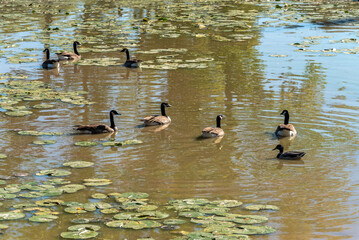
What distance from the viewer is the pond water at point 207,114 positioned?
11078mm

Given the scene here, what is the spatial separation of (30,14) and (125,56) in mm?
17424

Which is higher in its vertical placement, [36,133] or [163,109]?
[163,109]

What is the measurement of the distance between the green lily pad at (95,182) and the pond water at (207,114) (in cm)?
16

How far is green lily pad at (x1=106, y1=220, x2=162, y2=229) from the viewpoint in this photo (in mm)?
9500

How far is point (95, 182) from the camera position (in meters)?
11.7

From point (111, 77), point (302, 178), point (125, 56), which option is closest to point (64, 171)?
point (302, 178)

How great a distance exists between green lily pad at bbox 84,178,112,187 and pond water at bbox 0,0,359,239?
159mm

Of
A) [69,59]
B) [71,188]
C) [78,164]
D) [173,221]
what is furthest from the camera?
[69,59]

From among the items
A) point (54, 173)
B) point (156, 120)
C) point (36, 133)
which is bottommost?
point (54, 173)

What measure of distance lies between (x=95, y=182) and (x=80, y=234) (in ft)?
8.12

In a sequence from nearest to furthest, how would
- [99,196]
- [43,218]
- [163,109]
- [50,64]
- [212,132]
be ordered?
[43,218] < [99,196] < [212,132] < [163,109] < [50,64]

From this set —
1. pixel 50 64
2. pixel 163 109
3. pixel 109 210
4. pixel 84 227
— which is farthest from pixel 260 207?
pixel 50 64

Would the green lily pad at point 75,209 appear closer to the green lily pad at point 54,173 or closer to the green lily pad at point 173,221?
the green lily pad at point 173,221

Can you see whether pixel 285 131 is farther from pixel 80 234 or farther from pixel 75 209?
pixel 80 234
